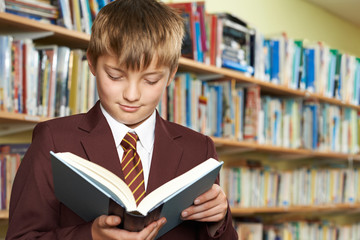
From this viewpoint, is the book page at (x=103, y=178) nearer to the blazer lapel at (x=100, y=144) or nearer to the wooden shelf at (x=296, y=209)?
the blazer lapel at (x=100, y=144)

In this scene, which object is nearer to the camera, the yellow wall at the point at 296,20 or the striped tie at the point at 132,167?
the striped tie at the point at 132,167

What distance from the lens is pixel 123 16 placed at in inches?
45.0

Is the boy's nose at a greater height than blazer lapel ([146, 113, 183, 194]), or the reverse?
the boy's nose

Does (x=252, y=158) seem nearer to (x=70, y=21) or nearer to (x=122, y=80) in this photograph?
(x=70, y=21)

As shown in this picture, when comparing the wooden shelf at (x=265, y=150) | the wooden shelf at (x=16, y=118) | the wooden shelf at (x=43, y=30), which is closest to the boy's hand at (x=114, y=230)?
the wooden shelf at (x=16, y=118)

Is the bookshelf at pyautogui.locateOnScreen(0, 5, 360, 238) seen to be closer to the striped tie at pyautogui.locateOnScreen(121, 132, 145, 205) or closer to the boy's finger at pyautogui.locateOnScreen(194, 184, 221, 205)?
the striped tie at pyautogui.locateOnScreen(121, 132, 145, 205)

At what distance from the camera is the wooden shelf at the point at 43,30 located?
203 centimetres

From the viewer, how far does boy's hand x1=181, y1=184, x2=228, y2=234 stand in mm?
1067

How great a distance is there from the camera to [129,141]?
1.15 m

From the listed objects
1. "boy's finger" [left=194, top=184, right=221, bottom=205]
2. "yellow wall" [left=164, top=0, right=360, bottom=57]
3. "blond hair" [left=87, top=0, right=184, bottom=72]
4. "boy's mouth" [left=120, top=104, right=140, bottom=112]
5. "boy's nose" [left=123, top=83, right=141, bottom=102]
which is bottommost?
"boy's finger" [left=194, top=184, right=221, bottom=205]

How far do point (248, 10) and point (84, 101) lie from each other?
6.50 feet

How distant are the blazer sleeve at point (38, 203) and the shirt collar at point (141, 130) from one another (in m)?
0.14

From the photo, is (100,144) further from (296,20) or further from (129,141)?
(296,20)

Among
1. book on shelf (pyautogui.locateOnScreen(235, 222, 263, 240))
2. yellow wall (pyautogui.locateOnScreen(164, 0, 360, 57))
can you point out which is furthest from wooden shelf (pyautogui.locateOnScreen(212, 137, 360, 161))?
yellow wall (pyautogui.locateOnScreen(164, 0, 360, 57))
